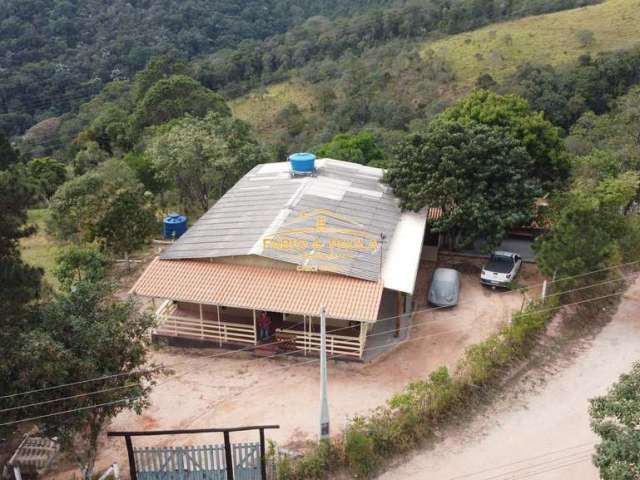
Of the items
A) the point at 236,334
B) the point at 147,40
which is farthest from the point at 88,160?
the point at 147,40

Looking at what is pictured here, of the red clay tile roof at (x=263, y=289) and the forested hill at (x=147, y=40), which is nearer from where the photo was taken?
the red clay tile roof at (x=263, y=289)

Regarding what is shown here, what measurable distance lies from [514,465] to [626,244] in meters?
12.8

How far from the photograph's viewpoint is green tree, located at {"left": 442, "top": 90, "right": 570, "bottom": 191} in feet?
82.4

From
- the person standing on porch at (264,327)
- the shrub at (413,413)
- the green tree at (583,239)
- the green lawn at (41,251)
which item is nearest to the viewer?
the shrub at (413,413)

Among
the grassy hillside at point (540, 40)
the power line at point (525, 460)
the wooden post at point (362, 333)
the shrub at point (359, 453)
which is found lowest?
the power line at point (525, 460)

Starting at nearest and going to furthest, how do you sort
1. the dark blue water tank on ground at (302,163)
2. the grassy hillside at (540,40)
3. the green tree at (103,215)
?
the green tree at (103,215) < the dark blue water tank on ground at (302,163) < the grassy hillside at (540,40)

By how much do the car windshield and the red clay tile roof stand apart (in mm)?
6648

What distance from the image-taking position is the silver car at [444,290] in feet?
70.0

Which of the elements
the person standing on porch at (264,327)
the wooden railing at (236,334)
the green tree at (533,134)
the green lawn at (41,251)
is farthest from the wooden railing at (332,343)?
the green lawn at (41,251)

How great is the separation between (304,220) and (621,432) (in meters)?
13.0

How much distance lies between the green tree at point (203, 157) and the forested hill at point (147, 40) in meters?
41.6

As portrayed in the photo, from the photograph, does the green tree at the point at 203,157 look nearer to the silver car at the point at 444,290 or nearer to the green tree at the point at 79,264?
the green tree at the point at 79,264

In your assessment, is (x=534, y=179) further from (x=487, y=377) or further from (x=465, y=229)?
(x=487, y=377)
